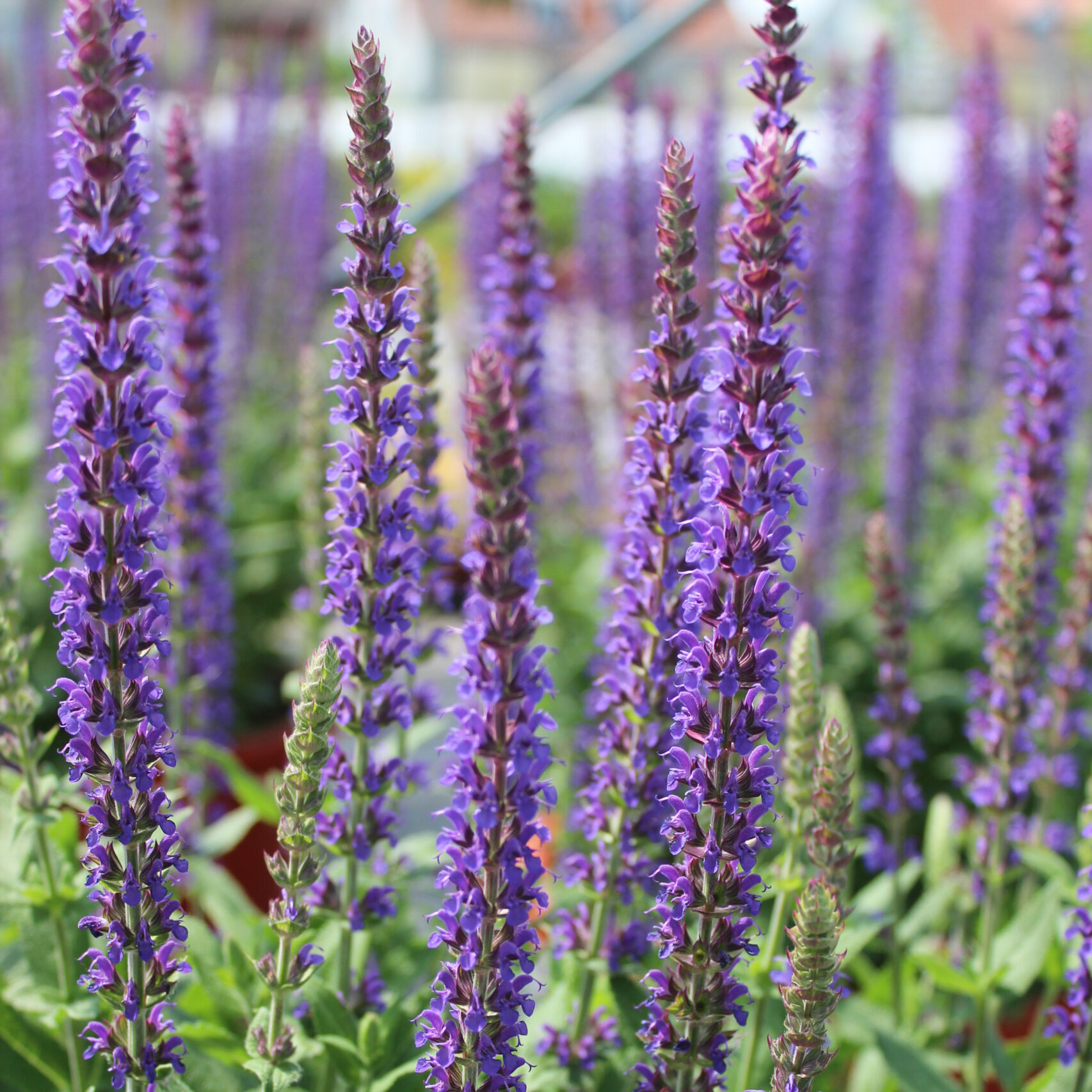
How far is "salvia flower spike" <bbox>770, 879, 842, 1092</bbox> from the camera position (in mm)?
1912

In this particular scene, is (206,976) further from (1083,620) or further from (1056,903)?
(1083,620)

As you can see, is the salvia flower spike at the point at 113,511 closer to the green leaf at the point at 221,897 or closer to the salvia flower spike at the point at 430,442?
the salvia flower spike at the point at 430,442

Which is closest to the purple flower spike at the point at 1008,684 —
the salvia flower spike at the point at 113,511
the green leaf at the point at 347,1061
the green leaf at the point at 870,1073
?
the green leaf at the point at 870,1073

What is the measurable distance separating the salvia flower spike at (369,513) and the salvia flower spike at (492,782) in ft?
0.96

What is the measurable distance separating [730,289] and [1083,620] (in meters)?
1.89

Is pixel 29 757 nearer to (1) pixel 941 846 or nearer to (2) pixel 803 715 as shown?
(2) pixel 803 715

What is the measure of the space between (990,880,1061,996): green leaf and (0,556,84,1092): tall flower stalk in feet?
7.74

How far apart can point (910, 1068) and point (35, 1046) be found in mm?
2132

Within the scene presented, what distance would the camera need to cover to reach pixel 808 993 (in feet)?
6.37

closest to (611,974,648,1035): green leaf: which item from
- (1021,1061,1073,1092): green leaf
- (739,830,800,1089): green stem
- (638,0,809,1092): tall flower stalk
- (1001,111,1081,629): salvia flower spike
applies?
(739,830,800,1089): green stem

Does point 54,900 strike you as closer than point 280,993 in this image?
No

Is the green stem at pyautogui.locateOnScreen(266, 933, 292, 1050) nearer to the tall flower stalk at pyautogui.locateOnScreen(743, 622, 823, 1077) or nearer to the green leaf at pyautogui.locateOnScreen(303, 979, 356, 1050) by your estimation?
the green leaf at pyautogui.locateOnScreen(303, 979, 356, 1050)

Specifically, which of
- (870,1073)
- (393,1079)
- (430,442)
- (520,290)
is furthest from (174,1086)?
(520,290)

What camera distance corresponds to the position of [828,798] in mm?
2240
